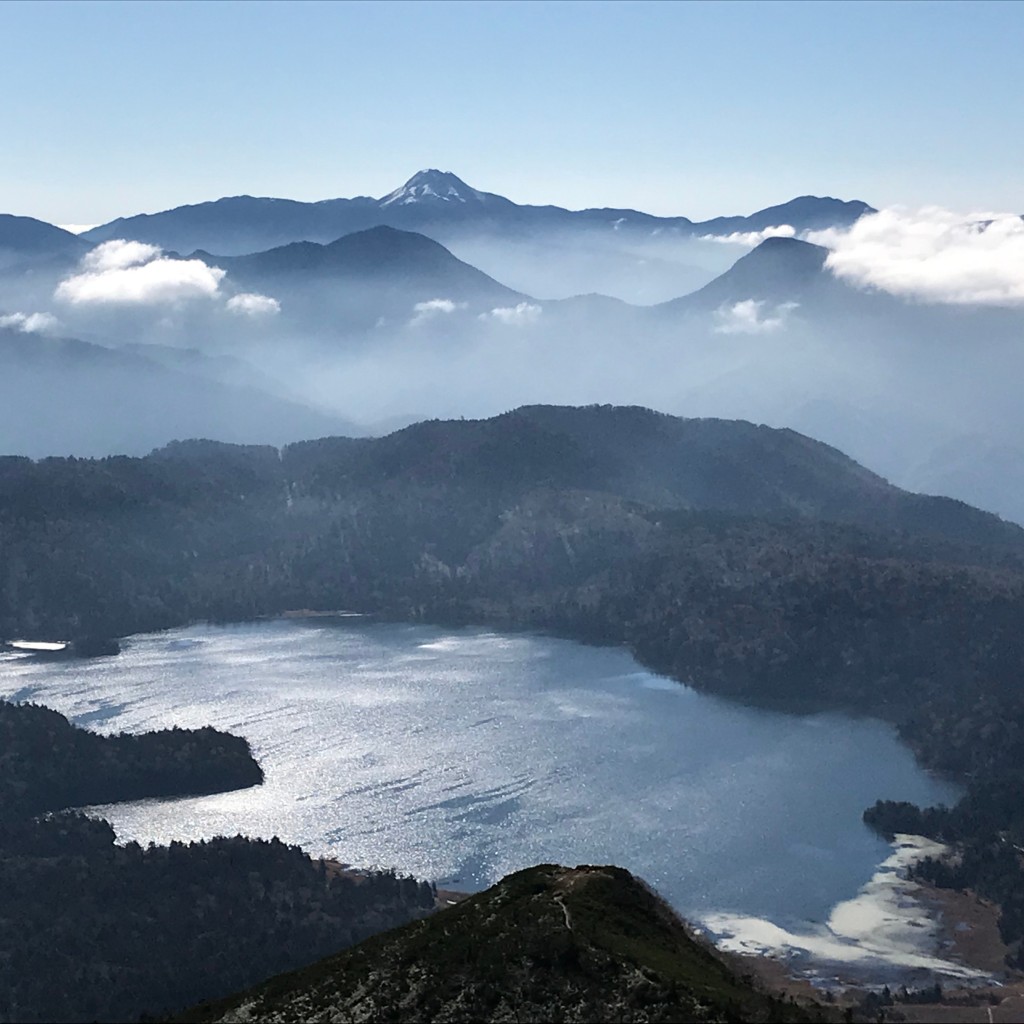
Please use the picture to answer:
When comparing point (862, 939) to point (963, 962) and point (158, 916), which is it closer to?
point (963, 962)

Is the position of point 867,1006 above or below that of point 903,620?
below

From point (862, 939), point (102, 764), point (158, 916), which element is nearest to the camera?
point (158, 916)

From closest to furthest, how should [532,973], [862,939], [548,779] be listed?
[532,973]
[862,939]
[548,779]

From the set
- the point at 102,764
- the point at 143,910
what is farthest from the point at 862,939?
the point at 102,764

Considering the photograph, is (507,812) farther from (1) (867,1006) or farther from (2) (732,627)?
(2) (732,627)

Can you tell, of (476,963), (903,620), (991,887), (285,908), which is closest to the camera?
(476,963)

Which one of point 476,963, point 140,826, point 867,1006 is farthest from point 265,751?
point 476,963

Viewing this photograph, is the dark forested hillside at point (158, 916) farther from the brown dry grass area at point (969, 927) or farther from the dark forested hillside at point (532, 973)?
the brown dry grass area at point (969, 927)

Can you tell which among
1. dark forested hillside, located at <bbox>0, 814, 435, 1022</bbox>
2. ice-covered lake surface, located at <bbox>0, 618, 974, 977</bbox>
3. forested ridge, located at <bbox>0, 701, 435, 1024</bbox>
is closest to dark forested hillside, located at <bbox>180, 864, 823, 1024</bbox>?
forested ridge, located at <bbox>0, 701, 435, 1024</bbox>

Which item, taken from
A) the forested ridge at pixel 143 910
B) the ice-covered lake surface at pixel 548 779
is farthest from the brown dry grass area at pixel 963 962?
the forested ridge at pixel 143 910
